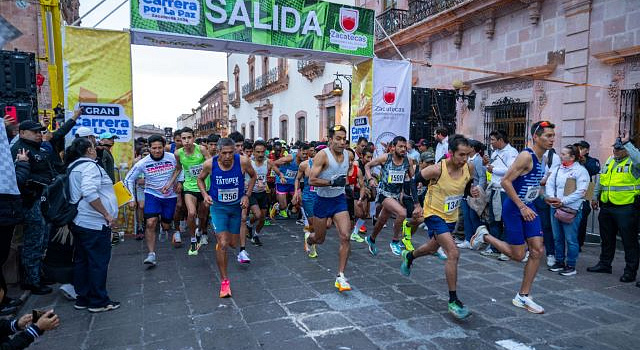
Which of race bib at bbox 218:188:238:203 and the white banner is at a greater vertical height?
the white banner

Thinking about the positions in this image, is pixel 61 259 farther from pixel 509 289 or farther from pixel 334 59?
pixel 334 59

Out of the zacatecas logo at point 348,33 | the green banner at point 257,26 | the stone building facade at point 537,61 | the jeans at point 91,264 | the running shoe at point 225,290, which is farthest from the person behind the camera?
the zacatecas logo at point 348,33

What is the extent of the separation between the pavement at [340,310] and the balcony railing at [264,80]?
21722 millimetres

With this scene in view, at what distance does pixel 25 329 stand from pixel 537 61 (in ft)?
37.8

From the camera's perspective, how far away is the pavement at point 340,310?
11.8ft

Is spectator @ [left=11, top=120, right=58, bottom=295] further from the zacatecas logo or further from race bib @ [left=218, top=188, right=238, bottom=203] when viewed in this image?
the zacatecas logo

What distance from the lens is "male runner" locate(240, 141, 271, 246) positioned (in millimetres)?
7125

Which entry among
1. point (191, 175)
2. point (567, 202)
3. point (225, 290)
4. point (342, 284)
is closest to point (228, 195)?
point (225, 290)

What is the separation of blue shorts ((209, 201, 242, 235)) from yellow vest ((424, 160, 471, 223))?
86.9 inches

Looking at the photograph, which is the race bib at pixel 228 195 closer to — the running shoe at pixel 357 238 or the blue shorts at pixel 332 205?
the blue shorts at pixel 332 205

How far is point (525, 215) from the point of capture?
4184mm

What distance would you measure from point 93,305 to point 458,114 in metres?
11.3

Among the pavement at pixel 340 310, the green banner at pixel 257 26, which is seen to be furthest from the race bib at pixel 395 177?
the green banner at pixel 257 26

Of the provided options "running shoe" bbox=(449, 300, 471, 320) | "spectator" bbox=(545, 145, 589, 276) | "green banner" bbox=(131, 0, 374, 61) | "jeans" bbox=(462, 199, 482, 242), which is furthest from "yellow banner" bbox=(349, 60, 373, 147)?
"running shoe" bbox=(449, 300, 471, 320)
